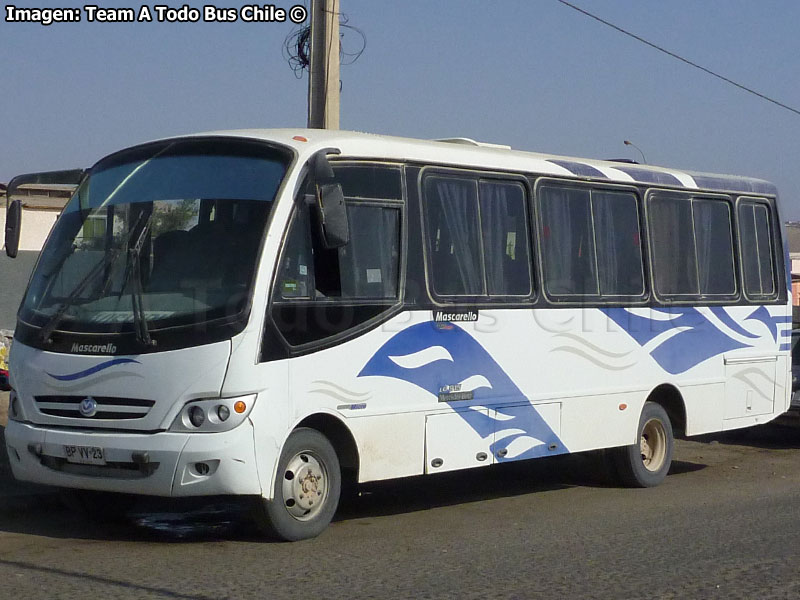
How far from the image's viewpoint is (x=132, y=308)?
27.8 feet

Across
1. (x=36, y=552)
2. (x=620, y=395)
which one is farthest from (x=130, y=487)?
(x=620, y=395)

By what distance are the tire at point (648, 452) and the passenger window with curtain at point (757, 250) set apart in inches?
83.0

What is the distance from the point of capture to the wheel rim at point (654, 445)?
12.3 meters

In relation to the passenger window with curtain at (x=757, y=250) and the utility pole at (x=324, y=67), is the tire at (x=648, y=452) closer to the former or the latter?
the passenger window with curtain at (x=757, y=250)

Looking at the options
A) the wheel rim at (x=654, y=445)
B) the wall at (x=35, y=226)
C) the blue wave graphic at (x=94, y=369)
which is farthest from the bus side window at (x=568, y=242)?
the wall at (x=35, y=226)

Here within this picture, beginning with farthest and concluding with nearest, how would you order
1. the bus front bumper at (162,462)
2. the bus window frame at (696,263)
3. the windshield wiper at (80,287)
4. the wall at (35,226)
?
the wall at (35,226), the bus window frame at (696,263), the windshield wiper at (80,287), the bus front bumper at (162,462)

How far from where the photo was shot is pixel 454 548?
331 inches

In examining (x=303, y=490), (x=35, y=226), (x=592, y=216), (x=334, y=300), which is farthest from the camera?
(x=35, y=226)

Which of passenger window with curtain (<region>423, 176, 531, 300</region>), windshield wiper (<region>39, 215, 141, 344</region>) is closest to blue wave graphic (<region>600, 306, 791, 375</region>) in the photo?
passenger window with curtain (<region>423, 176, 531, 300</region>)

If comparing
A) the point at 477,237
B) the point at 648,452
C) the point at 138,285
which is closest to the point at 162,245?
the point at 138,285

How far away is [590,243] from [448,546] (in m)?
4.07

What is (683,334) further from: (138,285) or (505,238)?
(138,285)

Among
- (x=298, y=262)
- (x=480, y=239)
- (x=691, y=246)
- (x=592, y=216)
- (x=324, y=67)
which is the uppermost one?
(x=324, y=67)

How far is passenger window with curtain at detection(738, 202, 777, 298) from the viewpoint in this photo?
44.2 ft
